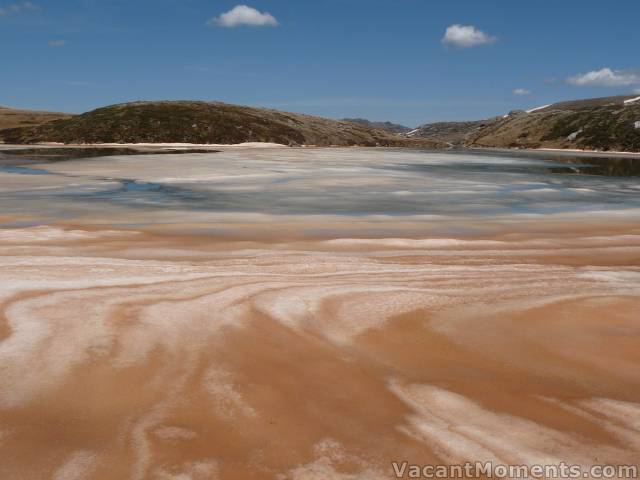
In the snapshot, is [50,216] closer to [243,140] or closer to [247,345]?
[247,345]

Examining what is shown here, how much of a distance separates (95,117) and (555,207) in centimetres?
10086

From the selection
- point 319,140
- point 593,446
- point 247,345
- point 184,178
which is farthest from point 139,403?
point 319,140

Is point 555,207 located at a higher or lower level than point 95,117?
lower

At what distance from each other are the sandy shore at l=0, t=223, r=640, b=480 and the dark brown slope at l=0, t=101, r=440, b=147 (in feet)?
280

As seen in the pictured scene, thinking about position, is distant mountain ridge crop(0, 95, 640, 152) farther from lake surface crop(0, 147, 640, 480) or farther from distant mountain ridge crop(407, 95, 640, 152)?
lake surface crop(0, 147, 640, 480)

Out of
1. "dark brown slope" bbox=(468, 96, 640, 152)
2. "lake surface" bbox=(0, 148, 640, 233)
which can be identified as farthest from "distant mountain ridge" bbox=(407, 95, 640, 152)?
"lake surface" bbox=(0, 148, 640, 233)

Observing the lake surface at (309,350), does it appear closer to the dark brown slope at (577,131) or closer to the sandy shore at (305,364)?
the sandy shore at (305,364)

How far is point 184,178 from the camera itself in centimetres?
2392

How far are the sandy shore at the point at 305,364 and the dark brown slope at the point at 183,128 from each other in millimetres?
85210

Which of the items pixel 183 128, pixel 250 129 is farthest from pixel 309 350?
pixel 250 129

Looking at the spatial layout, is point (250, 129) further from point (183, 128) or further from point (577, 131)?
point (577, 131)

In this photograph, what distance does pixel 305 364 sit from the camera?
15.6 feet

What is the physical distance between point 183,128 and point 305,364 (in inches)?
3698

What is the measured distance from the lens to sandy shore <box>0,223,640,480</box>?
11.3 feet
